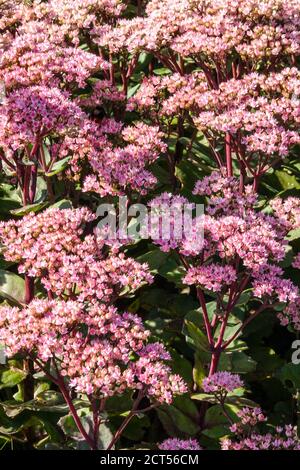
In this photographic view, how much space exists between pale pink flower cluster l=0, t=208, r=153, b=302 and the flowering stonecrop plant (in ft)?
0.04

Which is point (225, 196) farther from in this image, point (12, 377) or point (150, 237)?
point (12, 377)

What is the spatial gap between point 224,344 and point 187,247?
730 mm

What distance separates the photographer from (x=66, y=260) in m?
3.92

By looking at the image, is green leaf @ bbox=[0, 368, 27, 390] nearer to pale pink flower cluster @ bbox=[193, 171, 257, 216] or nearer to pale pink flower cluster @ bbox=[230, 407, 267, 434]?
pale pink flower cluster @ bbox=[230, 407, 267, 434]

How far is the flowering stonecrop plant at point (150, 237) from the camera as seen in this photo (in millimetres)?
3799

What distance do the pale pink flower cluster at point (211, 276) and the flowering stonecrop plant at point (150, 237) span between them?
0.04ft

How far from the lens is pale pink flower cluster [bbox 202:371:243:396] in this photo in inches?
157

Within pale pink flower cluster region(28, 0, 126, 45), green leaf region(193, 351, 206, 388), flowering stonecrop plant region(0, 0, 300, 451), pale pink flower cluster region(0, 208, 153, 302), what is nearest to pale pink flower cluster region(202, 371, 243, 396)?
A: flowering stonecrop plant region(0, 0, 300, 451)

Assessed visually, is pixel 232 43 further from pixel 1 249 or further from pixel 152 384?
pixel 152 384

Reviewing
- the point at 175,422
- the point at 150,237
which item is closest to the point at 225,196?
the point at 150,237

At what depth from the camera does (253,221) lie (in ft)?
14.0

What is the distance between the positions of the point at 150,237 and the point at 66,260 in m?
1.01

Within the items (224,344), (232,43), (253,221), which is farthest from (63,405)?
(232,43)

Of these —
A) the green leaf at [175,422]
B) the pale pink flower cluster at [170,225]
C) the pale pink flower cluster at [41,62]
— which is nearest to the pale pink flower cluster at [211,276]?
the pale pink flower cluster at [170,225]
